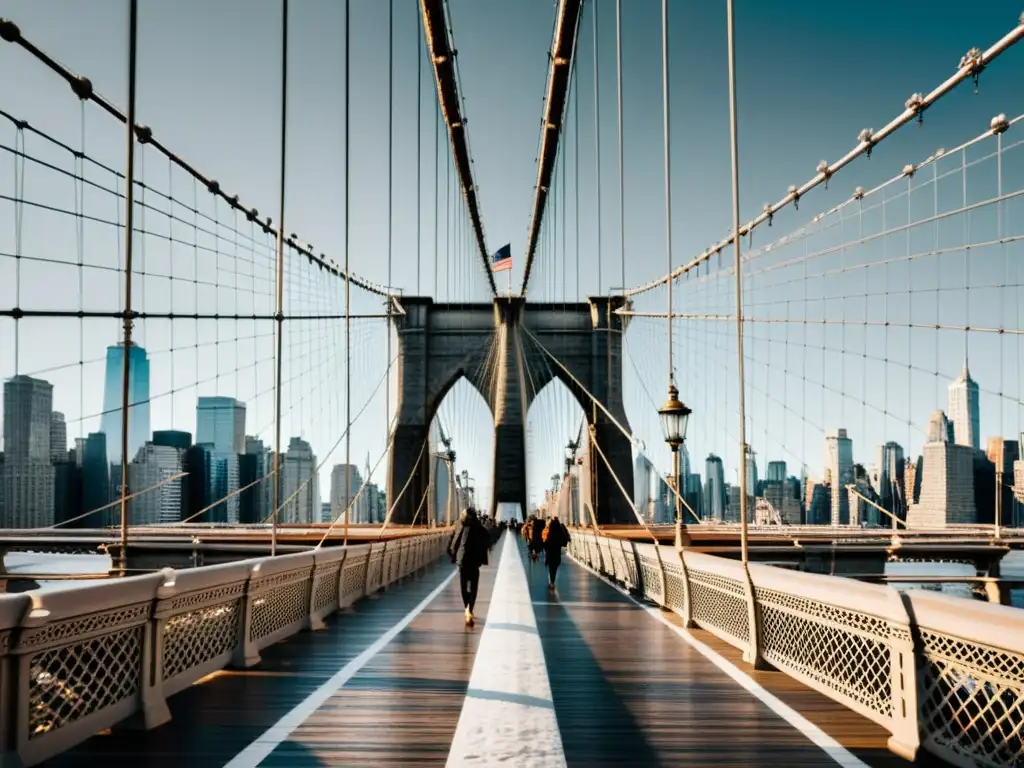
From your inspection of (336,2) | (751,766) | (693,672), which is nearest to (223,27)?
(336,2)

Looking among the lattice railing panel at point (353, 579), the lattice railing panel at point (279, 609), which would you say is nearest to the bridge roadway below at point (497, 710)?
the lattice railing panel at point (279, 609)

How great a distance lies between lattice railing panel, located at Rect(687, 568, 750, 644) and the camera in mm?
8070

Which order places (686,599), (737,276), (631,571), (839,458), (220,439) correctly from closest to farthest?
(737,276), (686,599), (631,571), (220,439), (839,458)

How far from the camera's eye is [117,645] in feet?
16.8

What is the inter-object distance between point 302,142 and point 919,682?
1879cm

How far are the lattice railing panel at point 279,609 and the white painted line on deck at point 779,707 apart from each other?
352 centimetres

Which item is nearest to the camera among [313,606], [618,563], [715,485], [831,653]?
[831,653]

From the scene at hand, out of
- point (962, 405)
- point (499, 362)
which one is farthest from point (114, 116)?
point (499, 362)

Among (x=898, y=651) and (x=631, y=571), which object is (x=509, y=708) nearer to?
(x=898, y=651)

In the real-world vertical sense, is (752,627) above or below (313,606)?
above

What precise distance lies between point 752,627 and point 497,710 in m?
2.56

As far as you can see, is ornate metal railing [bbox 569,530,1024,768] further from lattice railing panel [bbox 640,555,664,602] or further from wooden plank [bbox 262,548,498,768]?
lattice railing panel [bbox 640,555,664,602]

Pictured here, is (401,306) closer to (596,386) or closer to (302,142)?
(596,386)

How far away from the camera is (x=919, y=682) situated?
4.61 m
